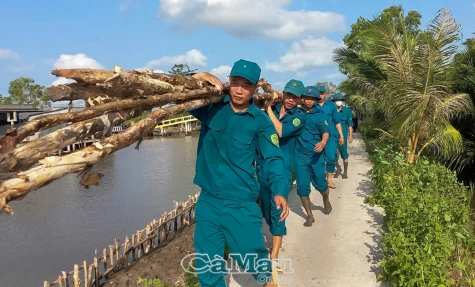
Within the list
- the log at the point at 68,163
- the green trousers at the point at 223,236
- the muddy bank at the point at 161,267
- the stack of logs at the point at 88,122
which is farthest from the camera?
the muddy bank at the point at 161,267

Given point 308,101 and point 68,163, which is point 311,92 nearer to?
point 308,101

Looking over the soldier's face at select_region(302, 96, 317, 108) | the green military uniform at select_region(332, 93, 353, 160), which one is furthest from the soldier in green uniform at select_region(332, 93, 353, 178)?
the soldier's face at select_region(302, 96, 317, 108)

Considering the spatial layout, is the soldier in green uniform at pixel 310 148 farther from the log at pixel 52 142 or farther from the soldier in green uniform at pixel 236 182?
the log at pixel 52 142

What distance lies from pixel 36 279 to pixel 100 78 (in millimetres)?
6906

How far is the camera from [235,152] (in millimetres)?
2953

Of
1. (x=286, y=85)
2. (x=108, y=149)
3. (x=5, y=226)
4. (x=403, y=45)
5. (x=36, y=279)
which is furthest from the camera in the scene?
(x=5, y=226)

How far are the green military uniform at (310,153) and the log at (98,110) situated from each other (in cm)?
279

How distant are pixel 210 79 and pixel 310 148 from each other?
2.69 m

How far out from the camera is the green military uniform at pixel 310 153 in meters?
5.39

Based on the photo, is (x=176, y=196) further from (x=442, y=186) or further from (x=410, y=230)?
(x=410, y=230)

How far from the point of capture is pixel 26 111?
30.7m

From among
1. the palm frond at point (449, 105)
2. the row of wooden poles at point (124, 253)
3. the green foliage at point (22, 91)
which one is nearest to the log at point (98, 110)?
the row of wooden poles at point (124, 253)

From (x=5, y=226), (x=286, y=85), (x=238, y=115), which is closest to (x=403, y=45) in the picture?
(x=286, y=85)

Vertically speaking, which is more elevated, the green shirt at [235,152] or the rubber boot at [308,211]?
the green shirt at [235,152]
